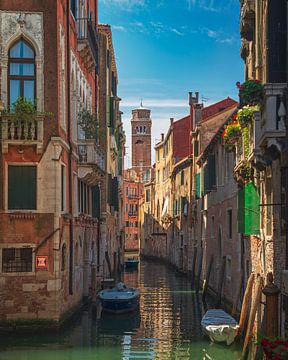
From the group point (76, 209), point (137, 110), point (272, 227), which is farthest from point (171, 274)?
point (137, 110)

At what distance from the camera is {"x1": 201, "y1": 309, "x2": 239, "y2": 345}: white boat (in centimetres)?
1588

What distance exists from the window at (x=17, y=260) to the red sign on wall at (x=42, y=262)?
0.58 ft

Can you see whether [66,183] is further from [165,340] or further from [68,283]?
[165,340]

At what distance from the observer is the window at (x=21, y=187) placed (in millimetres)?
17328

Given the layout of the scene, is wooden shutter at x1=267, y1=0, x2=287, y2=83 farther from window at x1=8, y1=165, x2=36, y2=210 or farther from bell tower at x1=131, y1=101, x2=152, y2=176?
bell tower at x1=131, y1=101, x2=152, y2=176

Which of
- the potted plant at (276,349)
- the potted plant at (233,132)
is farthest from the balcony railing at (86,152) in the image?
the potted plant at (276,349)

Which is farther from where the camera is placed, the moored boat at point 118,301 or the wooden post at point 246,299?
the moored boat at point 118,301

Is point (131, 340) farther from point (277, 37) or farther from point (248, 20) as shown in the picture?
point (277, 37)

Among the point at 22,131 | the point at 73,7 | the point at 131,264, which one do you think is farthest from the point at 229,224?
the point at 131,264

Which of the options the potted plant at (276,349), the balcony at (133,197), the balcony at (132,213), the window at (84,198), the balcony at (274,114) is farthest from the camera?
the balcony at (133,197)

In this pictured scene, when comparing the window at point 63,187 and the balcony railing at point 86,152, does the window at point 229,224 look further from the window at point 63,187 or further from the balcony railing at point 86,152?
the window at point 63,187

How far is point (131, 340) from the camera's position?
1769cm

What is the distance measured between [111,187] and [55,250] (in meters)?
16.0

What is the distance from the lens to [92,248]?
2716 centimetres
